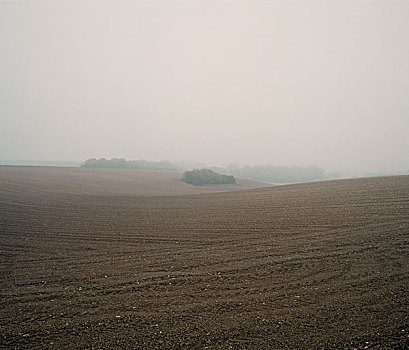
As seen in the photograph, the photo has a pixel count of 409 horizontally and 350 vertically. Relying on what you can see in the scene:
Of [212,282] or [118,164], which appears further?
[118,164]

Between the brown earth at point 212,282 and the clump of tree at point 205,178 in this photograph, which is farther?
the clump of tree at point 205,178

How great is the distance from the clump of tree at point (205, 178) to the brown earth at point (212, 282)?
70.9 ft

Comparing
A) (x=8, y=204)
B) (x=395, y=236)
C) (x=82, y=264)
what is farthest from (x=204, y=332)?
(x=8, y=204)

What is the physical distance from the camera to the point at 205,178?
1257 inches

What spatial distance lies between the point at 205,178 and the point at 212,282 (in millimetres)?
26770

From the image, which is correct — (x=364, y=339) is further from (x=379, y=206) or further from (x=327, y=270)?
(x=379, y=206)

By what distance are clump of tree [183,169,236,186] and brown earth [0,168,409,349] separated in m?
21.6

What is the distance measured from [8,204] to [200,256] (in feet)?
35.5

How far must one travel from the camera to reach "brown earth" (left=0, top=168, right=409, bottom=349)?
374 centimetres

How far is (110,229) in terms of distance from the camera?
9.25 metres

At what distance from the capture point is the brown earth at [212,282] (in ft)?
12.3

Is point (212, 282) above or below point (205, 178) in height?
below

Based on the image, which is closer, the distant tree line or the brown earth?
the brown earth

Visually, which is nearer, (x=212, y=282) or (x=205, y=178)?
(x=212, y=282)
